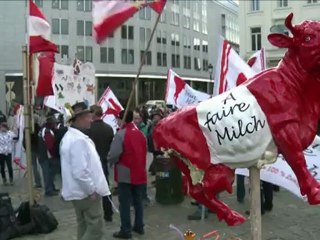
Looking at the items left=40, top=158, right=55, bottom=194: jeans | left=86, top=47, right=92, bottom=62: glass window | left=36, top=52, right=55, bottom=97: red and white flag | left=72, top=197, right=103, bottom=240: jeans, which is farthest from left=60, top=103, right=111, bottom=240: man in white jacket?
left=86, top=47, right=92, bottom=62: glass window

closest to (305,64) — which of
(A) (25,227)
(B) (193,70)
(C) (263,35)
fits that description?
(A) (25,227)

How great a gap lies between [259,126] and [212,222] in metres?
4.43

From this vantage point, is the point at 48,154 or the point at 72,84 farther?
the point at 48,154

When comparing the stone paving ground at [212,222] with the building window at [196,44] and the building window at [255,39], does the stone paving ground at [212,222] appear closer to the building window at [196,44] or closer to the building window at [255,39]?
the building window at [255,39]

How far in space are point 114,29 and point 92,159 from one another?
2.55 meters

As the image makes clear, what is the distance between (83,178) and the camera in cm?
547

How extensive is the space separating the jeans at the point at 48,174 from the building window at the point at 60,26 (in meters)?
42.8

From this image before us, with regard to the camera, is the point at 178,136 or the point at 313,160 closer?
the point at 178,136

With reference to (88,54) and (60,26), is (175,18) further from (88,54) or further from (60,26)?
(60,26)

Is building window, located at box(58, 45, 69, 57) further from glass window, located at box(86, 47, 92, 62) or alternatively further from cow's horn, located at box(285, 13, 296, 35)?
cow's horn, located at box(285, 13, 296, 35)

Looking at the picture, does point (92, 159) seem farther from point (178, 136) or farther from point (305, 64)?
point (305, 64)

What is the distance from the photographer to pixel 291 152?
3.65 m

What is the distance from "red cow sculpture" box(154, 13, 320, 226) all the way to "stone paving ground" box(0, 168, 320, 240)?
3321 millimetres

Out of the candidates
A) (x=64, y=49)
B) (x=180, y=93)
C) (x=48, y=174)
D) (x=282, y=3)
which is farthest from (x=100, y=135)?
(x=64, y=49)
